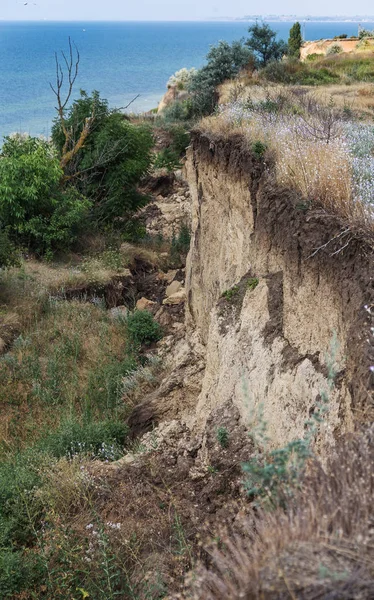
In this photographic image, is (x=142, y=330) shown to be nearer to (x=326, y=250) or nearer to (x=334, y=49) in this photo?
(x=326, y=250)

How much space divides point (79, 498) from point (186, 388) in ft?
10.3

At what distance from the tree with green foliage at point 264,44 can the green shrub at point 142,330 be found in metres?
28.2

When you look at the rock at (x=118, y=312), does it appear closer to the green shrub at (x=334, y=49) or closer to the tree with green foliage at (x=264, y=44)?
the tree with green foliage at (x=264, y=44)

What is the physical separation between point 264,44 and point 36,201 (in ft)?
84.4

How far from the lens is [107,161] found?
1794cm

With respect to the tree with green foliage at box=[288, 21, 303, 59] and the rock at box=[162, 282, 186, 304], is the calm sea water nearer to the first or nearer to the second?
the tree with green foliage at box=[288, 21, 303, 59]

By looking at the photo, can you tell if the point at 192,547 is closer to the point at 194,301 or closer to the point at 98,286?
the point at 194,301

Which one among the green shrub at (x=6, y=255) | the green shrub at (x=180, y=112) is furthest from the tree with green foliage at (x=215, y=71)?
the green shrub at (x=6, y=255)

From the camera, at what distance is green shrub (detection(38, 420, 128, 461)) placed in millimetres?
6980

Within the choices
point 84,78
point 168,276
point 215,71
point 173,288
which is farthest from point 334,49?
point 84,78

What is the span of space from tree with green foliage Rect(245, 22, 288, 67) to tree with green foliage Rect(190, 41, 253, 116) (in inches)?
177

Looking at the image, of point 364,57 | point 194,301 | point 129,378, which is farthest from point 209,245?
point 364,57

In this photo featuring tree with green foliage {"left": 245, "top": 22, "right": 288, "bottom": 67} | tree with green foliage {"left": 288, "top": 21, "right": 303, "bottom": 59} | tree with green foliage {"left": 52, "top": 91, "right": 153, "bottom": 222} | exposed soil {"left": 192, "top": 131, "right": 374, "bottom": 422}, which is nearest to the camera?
exposed soil {"left": 192, "top": 131, "right": 374, "bottom": 422}

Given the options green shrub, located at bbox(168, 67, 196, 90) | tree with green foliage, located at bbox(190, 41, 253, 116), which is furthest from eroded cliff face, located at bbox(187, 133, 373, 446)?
green shrub, located at bbox(168, 67, 196, 90)
